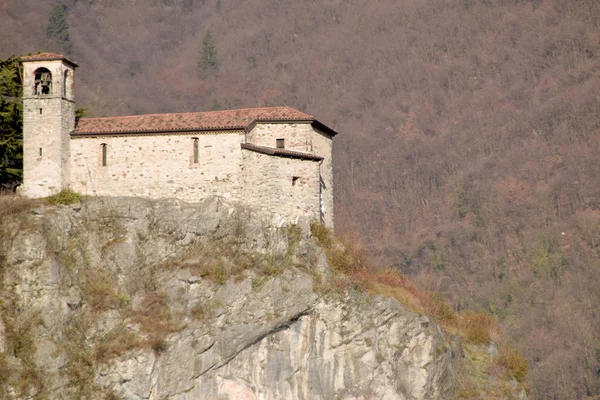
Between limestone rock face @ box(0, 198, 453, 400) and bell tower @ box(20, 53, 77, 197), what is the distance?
2.12 m

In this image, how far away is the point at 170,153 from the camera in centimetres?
5238

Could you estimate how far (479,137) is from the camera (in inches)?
5477

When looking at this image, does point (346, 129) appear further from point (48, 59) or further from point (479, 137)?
point (48, 59)

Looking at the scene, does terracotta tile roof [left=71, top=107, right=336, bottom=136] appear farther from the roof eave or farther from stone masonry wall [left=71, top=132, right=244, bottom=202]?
stone masonry wall [left=71, top=132, right=244, bottom=202]

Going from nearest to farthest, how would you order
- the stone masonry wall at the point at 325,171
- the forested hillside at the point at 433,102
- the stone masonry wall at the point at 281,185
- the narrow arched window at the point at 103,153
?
the stone masonry wall at the point at 281,185, the narrow arched window at the point at 103,153, the stone masonry wall at the point at 325,171, the forested hillside at the point at 433,102

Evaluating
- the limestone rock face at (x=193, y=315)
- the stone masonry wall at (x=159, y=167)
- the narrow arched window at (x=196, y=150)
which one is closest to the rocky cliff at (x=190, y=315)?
the limestone rock face at (x=193, y=315)

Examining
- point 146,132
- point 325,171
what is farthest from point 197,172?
point 325,171

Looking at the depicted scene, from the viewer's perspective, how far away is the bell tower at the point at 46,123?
5231cm

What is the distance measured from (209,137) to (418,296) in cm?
1280

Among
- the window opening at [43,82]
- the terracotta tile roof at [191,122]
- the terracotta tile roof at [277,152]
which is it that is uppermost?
the window opening at [43,82]

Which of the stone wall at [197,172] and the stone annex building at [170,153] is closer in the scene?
the stone wall at [197,172]

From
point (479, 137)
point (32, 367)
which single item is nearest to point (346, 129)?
point (479, 137)

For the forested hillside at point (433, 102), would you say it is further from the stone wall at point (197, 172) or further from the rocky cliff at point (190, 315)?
the stone wall at point (197, 172)

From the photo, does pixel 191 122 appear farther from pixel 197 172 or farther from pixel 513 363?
pixel 513 363
